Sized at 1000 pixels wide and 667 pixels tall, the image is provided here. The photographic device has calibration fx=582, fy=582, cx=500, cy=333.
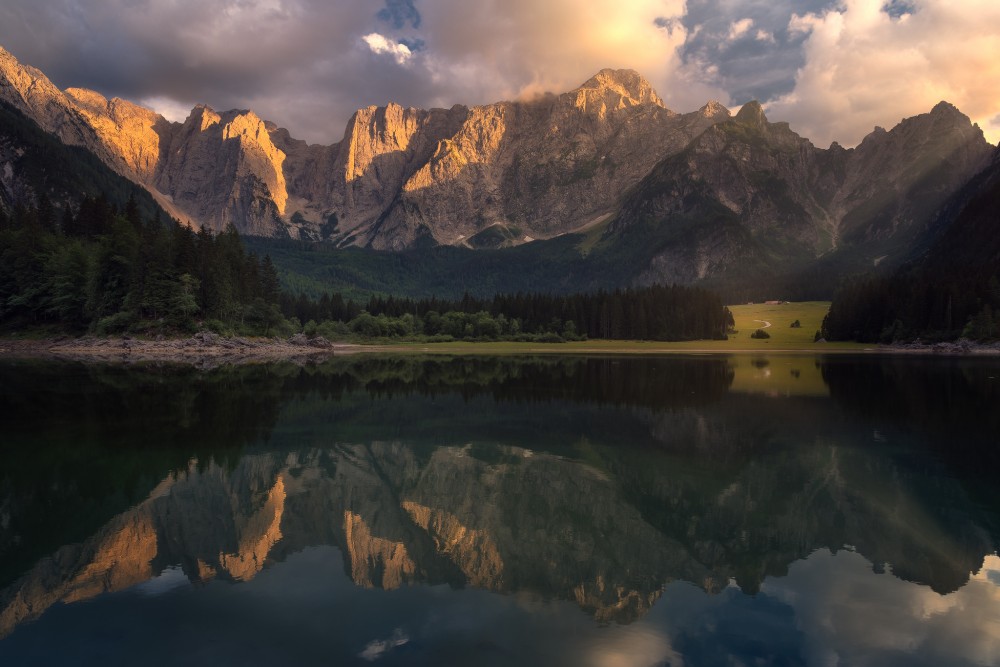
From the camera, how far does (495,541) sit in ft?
56.9

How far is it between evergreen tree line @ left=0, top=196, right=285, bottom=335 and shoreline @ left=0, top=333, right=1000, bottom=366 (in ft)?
11.5

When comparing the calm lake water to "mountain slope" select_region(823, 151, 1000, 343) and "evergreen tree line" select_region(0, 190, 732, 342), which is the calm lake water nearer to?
"evergreen tree line" select_region(0, 190, 732, 342)

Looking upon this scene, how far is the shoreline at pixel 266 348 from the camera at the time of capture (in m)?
95.4

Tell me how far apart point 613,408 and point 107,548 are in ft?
111

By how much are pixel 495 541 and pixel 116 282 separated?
11456 centimetres

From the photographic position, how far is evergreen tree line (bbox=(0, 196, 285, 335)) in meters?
105

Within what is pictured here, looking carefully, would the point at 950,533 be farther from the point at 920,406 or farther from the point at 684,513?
the point at 920,406

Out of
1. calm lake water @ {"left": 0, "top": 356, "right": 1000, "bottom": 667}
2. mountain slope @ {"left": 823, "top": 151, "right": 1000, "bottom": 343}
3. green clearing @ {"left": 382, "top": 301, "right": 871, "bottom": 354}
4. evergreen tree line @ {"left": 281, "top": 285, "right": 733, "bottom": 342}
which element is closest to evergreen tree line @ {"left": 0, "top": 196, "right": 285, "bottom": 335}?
green clearing @ {"left": 382, "top": 301, "right": 871, "bottom": 354}

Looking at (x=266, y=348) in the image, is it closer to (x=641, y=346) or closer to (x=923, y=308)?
(x=641, y=346)

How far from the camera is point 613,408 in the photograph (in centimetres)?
4369

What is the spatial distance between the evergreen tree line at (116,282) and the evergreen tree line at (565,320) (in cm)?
5465

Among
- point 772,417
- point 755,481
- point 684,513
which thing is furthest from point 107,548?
point 772,417

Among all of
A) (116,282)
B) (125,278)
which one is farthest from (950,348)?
(116,282)

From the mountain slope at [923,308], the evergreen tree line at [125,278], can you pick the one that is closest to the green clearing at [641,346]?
the mountain slope at [923,308]
